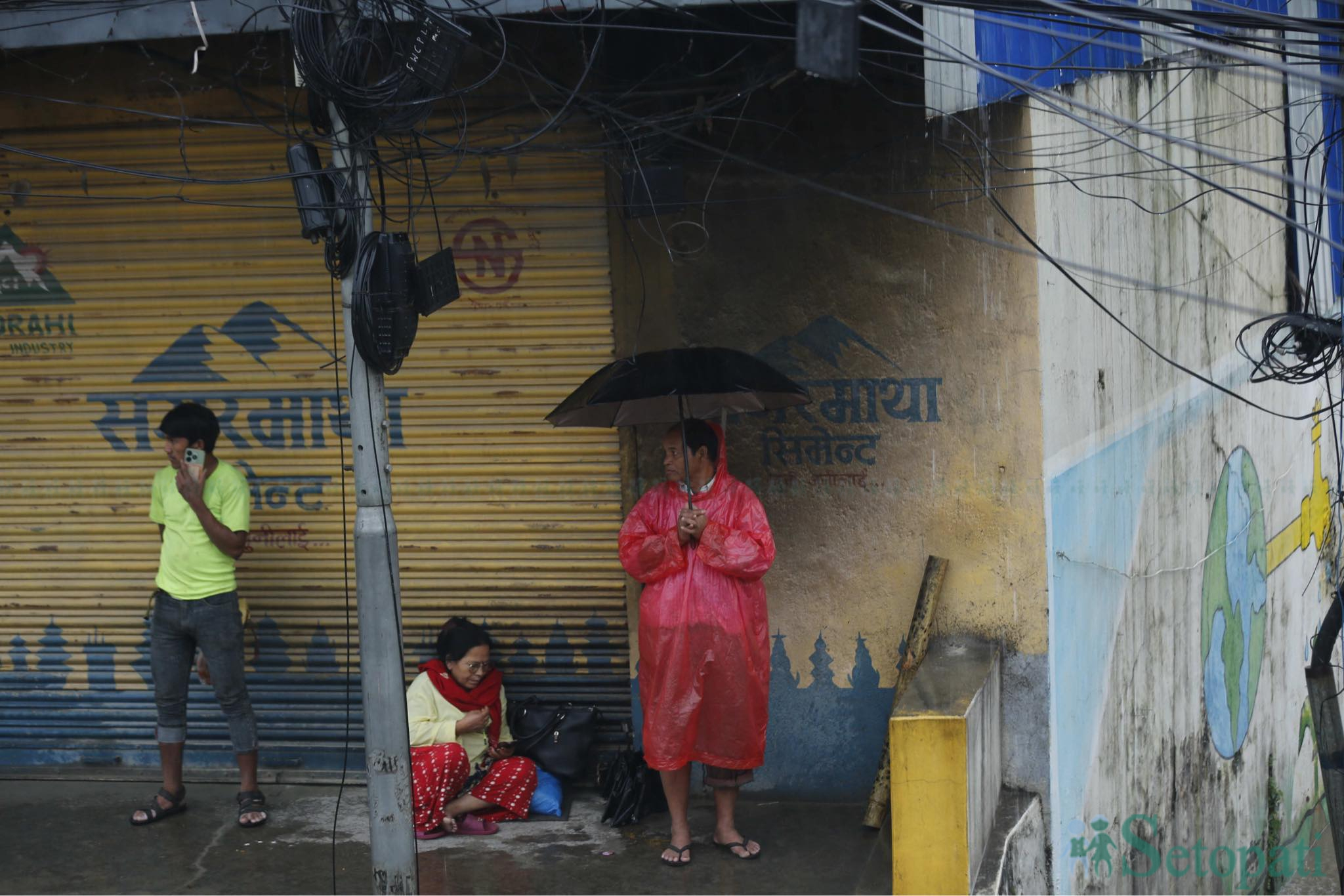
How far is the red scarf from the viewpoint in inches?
248

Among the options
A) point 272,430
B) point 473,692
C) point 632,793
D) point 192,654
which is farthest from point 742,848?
point 272,430

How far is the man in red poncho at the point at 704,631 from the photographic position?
224 inches

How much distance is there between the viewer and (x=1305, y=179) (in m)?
11.0

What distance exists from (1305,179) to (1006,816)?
24.3 ft

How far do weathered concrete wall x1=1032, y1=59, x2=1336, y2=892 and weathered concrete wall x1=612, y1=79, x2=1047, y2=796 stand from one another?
0.19 metres

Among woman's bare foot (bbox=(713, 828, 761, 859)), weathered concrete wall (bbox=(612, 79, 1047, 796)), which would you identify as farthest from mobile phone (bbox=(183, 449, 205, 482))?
woman's bare foot (bbox=(713, 828, 761, 859))

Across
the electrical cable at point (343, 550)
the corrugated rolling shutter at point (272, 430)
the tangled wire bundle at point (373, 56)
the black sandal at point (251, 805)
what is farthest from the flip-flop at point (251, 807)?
the tangled wire bundle at point (373, 56)

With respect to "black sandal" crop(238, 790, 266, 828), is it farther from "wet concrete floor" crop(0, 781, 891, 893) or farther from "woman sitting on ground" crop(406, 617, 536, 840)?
"woman sitting on ground" crop(406, 617, 536, 840)

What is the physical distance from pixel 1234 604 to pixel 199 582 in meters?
7.20

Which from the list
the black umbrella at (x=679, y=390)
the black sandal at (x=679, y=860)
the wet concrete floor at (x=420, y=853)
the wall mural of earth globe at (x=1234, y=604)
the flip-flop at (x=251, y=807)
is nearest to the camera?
the black umbrella at (x=679, y=390)

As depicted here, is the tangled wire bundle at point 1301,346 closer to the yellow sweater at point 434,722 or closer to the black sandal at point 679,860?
the black sandal at point 679,860

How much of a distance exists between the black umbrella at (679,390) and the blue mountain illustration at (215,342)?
5.66 ft

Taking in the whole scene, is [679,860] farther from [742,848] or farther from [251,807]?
[251,807]

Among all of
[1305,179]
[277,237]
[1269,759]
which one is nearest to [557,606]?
[277,237]
